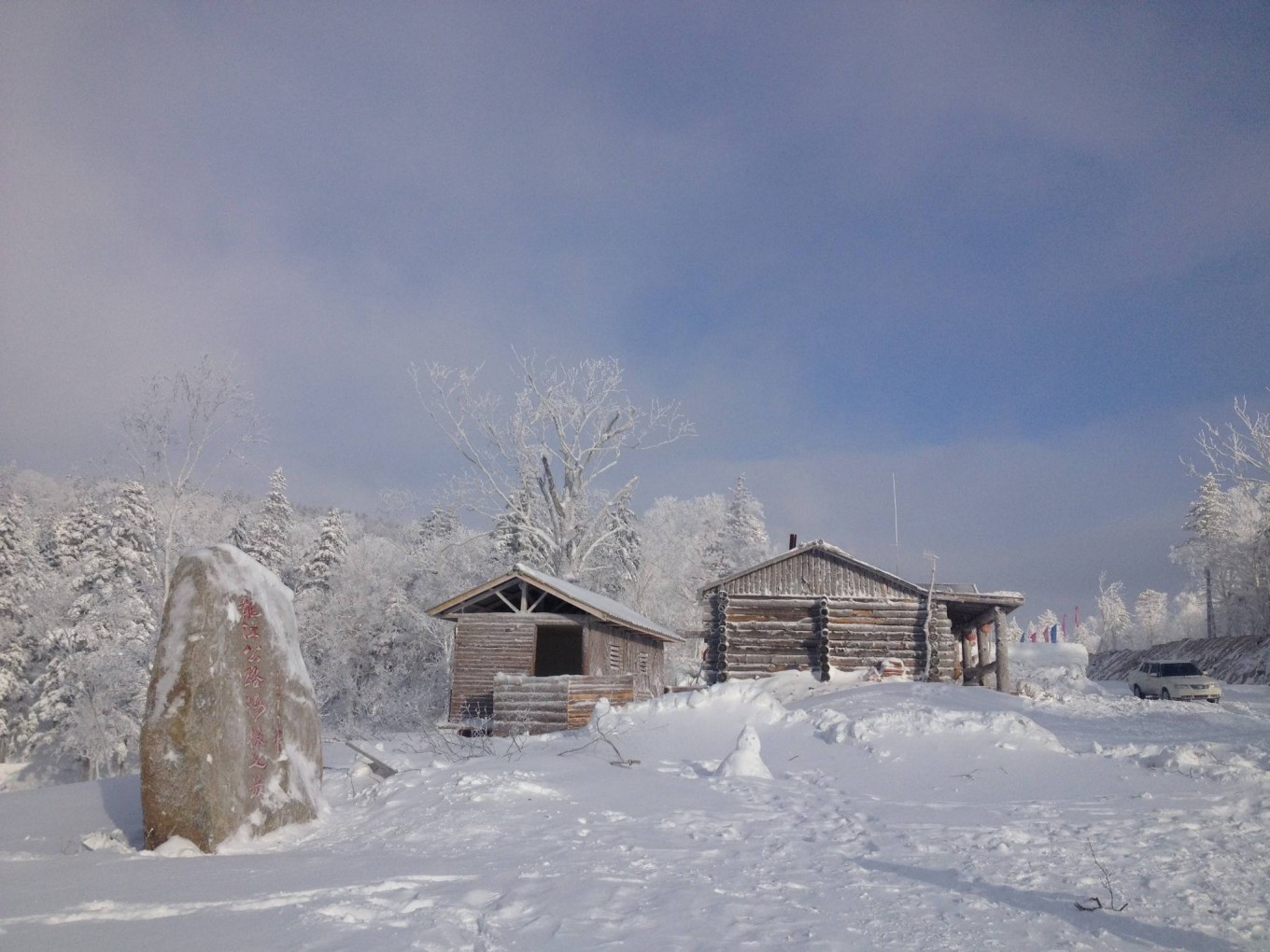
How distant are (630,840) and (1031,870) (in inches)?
132

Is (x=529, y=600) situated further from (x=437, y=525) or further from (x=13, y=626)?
(x=13, y=626)

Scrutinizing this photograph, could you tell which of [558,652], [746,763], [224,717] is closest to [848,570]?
[558,652]

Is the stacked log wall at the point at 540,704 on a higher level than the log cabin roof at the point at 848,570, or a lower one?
lower

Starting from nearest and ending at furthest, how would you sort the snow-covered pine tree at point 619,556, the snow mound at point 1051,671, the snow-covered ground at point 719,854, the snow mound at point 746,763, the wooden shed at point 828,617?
the snow-covered ground at point 719,854, the snow mound at point 746,763, the snow mound at point 1051,671, the wooden shed at point 828,617, the snow-covered pine tree at point 619,556

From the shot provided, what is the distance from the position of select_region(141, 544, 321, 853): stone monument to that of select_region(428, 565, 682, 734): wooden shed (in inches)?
430

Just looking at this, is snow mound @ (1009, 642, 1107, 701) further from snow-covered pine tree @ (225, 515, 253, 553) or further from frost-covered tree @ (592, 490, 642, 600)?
snow-covered pine tree @ (225, 515, 253, 553)

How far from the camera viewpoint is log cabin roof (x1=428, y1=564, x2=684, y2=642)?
22.1 meters

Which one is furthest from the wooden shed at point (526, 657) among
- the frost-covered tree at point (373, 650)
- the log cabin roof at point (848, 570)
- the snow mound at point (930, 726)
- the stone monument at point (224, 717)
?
the frost-covered tree at point (373, 650)

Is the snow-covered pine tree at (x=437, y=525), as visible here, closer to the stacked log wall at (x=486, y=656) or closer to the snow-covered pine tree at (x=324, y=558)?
the snow-covered pine tree at (x=324, y=558)

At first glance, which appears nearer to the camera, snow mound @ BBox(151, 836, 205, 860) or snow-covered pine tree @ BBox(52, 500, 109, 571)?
snow mound @ BBox(151, 836, 205, 860)

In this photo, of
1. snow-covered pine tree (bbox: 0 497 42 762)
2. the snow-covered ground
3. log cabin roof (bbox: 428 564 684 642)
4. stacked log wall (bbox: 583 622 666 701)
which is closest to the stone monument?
the snow-covered ground

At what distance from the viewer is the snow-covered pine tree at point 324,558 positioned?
146 feet

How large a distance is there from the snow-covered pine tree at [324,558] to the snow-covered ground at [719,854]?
114 ft

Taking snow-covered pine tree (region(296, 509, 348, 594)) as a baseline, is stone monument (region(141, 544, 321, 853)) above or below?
below
